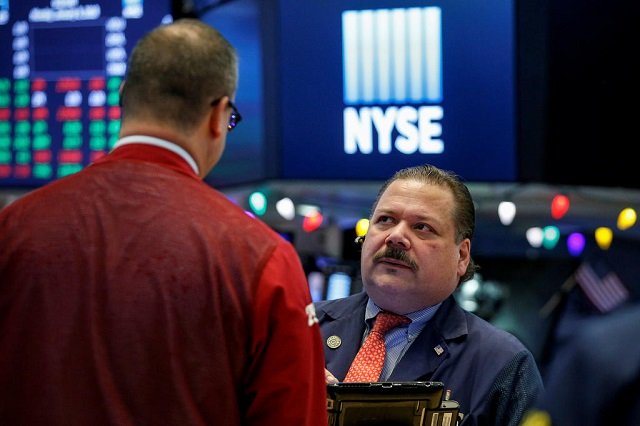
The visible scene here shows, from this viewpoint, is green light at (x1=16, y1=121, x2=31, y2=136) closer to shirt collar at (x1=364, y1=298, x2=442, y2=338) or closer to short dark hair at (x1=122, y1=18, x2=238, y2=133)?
shirt collar at (x1=364, y1=298, x2=442, y2=338)

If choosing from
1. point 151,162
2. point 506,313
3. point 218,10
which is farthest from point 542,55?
point 506,313

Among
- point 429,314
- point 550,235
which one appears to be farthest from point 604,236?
point 429,314

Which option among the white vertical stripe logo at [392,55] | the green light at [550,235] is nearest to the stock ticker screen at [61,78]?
the white vertical stripe logo at [392,55]

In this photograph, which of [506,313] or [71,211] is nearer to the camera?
[71,211]

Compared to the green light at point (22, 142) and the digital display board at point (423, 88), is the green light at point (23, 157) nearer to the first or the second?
the green light at point (22, 142)

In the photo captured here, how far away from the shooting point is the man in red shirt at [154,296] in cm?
195

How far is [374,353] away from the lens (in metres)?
2.88

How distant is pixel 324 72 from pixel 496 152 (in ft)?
2.65

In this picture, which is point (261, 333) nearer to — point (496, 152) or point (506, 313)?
point (496, 152)

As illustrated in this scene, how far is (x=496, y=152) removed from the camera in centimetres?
459

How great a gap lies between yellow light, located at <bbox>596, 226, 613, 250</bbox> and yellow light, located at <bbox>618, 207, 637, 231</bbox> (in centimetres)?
93

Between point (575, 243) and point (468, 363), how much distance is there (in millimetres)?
12609

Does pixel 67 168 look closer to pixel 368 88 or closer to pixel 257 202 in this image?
pixel 368 88

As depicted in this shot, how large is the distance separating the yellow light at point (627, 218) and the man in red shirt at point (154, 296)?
1037 cm
